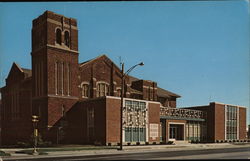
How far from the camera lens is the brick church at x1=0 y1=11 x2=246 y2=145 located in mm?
40469

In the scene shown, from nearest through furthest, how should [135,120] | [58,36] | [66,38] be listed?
[135,120] → [58,36] → [66,38]

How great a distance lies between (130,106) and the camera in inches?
1645

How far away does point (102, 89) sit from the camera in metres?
48.8

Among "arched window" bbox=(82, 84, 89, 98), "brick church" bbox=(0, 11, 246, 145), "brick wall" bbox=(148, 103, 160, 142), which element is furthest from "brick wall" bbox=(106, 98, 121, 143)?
"arched window" bbox=(82, 84, 89, 98)

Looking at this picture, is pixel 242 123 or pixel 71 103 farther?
pixel 242 123

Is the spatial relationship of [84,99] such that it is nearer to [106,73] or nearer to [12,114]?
[106,73]

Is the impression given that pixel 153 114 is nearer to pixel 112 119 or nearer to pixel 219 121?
pixel 112 119

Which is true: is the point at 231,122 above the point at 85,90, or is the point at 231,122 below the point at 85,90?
below

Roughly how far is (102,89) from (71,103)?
6671 mm

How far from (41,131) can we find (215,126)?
2922cm

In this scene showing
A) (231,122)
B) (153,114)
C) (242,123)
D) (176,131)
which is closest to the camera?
(153,114)

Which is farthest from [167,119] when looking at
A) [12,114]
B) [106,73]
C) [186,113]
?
[12,114]

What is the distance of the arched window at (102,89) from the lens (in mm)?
48291

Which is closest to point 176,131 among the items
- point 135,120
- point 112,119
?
point 135,120
